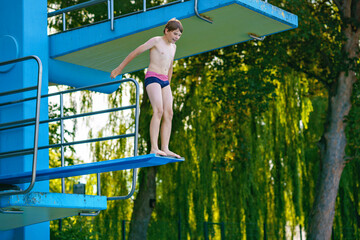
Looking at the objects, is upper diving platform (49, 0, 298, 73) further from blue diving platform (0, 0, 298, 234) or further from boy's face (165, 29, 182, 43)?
boy's face (165, 29, 182, 43)

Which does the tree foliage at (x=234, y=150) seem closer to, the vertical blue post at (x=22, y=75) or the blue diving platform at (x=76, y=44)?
the blue diving platform at (x=76, y=44)

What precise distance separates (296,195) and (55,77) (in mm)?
11433

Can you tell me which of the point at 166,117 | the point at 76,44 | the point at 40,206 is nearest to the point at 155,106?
the point at 166,117

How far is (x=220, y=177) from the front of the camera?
63.8 ft

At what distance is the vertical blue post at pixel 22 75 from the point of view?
30.3ft

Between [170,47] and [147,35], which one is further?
[147,35]

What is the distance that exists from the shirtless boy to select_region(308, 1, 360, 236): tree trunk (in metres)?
11.1

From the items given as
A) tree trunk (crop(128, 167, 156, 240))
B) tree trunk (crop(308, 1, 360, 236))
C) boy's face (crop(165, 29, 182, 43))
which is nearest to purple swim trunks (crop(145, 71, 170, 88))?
boy's face (crop(165, 29, 182, 43))

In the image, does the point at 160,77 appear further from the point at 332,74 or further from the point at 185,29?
the point at 332,74

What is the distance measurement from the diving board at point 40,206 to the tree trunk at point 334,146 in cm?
1056

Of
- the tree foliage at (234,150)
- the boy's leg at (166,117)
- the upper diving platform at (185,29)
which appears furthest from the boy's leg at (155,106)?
the tree foliage at (234,150)

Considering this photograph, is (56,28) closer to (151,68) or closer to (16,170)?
(16,170)

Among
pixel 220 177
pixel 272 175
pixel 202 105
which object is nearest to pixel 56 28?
pixel 202 105

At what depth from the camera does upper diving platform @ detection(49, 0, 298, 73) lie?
30.4ft
